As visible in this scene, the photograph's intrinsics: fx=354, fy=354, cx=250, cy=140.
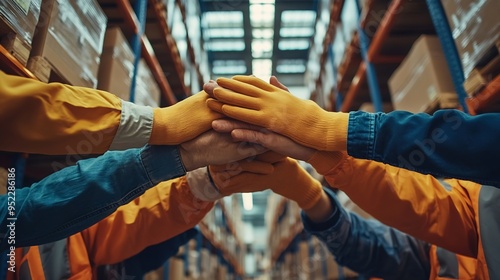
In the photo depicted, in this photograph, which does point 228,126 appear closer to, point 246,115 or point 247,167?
point 246,115

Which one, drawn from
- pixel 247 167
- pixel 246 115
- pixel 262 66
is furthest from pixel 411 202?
pixel 262 66

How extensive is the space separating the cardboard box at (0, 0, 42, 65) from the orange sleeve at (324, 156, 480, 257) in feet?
5.11

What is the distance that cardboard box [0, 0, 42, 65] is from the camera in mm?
1535

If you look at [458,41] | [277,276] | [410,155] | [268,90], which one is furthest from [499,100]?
[277,276]

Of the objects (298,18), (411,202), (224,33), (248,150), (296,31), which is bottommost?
(411,202)

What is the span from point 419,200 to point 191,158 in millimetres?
1190

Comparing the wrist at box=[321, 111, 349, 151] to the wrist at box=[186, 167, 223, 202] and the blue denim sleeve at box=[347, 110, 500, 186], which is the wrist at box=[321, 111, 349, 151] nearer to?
the blue denim sleeve at box=[347, 110, 500, 186]

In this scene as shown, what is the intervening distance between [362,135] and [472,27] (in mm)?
1168

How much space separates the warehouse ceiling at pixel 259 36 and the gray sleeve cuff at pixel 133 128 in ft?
22.8

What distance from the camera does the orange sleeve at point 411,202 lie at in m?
1.77

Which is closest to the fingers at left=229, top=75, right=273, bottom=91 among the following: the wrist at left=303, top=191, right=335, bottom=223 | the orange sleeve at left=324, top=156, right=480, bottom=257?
the orange sleeve at left=324, top=156, right=480, bottom=257

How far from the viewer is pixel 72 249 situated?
1997mm

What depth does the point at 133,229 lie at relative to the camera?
2.08 m

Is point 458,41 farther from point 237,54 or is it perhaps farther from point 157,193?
point 237,54
